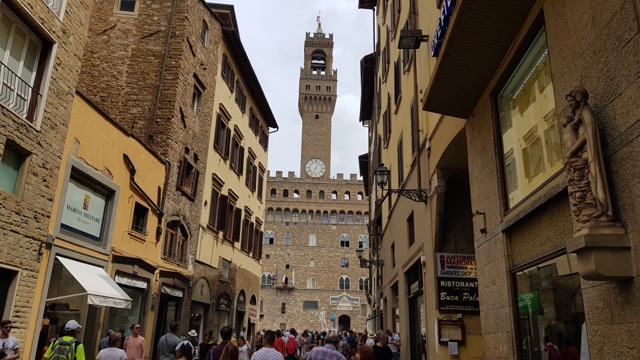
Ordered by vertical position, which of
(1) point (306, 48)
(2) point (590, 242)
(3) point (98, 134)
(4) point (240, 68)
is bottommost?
(2) point (590, 242)

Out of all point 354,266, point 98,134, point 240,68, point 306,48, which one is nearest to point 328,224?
point 354,266

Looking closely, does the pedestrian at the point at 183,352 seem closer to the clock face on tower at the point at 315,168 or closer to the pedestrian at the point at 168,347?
the pedestrian at the point at 168,347

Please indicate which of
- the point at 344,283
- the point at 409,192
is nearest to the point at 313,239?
the point at 344,283

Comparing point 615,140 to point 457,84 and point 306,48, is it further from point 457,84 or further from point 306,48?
point 306,48

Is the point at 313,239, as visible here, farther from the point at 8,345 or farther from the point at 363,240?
the point at 8,345

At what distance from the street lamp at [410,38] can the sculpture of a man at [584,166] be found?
600cm

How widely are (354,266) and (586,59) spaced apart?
190 feet

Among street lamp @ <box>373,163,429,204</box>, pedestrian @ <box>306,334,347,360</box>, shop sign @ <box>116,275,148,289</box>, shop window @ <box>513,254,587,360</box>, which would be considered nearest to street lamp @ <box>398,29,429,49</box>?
street lamp @ <box>373,163,429,204</box>

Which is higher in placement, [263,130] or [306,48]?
[306,48]

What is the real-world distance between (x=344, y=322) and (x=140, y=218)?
49.6 metres

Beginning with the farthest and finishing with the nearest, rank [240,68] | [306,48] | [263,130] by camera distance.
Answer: [306,48], [263,130], [240,68]

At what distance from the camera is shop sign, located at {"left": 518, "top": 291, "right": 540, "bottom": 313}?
526 centimetres

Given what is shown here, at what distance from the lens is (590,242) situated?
349 cm

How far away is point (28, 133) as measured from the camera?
8914 mm
